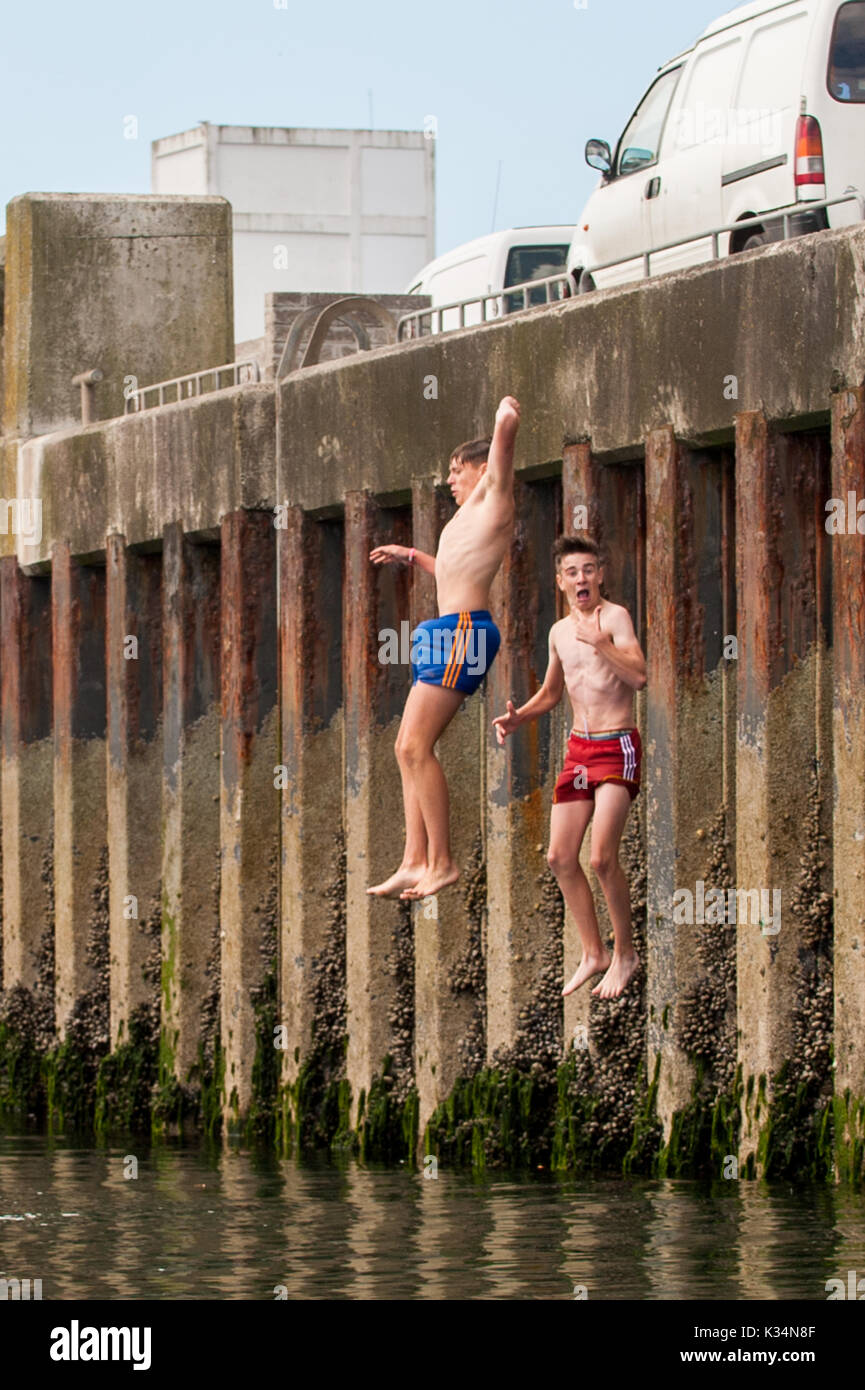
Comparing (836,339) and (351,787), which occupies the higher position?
(836,339)

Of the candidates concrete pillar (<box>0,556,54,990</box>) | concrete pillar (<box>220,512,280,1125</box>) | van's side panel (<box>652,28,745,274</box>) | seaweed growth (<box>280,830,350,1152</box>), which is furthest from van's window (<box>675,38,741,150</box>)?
concrete pillar (<box>0,556,54,990</box>)

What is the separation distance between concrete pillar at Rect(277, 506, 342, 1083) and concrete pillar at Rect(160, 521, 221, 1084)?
1.91m

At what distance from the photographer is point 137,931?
25812 millimetres

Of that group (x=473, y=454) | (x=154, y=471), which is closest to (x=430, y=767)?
(x=473, y=454)

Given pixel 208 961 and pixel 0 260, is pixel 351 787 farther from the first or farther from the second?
pixel 0 260

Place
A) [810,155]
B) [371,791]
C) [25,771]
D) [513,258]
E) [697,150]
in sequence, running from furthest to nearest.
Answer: [513,258]
[25,771]
[371,791]
[697,150]
[810,155]

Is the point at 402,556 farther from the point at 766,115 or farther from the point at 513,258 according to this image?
the point at 513,258

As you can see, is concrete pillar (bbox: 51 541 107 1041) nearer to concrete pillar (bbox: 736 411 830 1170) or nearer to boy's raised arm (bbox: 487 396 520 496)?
concrete pillar (bbox: 736 411 830 1170)

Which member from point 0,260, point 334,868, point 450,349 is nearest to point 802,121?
point 450,349

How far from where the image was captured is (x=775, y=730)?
17812 mm

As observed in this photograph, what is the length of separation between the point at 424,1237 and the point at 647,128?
8311 mm

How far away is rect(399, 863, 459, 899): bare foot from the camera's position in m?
17.9

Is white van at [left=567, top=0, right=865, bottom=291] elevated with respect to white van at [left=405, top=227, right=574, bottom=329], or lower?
lower

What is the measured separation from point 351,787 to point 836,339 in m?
5.97
